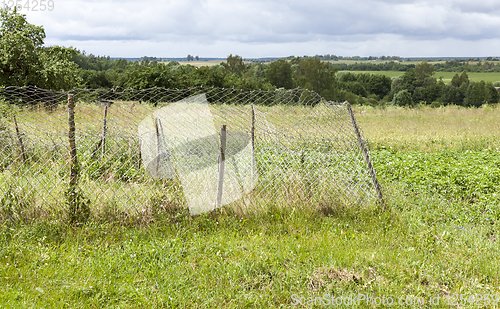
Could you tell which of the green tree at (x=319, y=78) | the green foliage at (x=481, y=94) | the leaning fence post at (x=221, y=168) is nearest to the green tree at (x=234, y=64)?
the green tree at (x=319, y=78)

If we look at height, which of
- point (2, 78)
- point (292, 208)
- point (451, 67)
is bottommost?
Answer: point (292, 208)

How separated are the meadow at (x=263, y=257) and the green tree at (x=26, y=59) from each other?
1979cm

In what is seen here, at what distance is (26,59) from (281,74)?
4393cm

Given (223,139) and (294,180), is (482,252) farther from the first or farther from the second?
(223,139)

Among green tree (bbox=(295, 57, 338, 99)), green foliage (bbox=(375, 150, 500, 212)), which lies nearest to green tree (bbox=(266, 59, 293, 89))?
green tree (bbox=(295, 57, 338, 99))

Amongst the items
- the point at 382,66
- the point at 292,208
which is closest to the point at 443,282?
the point at 292,208

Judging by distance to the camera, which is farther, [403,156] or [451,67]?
[451,67]

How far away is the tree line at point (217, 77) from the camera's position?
20.1 meters

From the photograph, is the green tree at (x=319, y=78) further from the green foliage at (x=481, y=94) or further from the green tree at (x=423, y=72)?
the green tree at (x=423, y=72)

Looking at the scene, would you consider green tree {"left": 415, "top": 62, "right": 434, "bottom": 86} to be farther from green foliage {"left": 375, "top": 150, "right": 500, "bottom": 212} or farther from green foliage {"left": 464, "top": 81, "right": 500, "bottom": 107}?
green foliage {"left": 375, "top": 150, "right": 500, "bottom": 212}

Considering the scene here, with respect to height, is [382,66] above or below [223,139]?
above

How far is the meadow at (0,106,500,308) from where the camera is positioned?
326 centimetres

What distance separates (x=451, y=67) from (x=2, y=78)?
134 metres

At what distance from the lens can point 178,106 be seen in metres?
9.74
